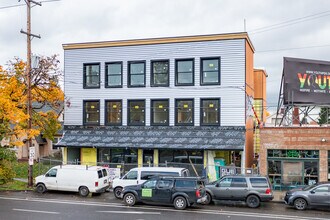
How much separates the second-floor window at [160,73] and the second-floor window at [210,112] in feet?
11.3

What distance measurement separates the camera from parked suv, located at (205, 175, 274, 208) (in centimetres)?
2020

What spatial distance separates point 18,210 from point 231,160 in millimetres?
15471

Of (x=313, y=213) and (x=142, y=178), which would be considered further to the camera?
(x=142, y=178)

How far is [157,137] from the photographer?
28188 mm

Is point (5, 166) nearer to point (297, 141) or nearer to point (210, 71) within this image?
point (210, 71)

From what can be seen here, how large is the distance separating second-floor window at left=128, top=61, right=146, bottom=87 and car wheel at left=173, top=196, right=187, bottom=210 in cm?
1228

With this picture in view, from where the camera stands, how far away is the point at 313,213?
744 inches

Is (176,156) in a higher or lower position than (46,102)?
lower

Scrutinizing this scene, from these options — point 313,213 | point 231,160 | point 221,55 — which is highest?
point 221,55

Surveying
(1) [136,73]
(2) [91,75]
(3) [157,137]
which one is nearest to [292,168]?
(3) [157,137]

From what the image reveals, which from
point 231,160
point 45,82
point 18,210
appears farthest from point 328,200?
point 45,82

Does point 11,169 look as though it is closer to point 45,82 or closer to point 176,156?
point 45,82

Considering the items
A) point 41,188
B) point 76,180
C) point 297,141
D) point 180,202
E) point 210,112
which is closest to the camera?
point 180,202

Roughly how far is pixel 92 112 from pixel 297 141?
629 inches
